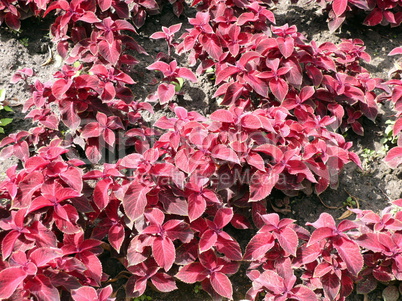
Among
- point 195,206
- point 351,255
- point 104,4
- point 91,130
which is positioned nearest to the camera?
point 351,255

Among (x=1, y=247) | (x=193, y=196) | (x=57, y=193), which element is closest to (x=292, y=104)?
(x=193, y=196)

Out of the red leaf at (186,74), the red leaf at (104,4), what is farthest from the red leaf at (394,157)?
the red leaf at (104,4)

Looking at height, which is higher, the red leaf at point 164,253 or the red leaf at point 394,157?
the red leaf at point 394,157

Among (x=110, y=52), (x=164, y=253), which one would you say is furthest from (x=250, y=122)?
(x=110, y=52)

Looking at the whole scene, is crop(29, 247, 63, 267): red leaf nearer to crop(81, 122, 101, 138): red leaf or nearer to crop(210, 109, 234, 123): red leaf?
crop(81, 122, 101, 138): red leaf

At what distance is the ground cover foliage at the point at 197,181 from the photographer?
79.7 inches

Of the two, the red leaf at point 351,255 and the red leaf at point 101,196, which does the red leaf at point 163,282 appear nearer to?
the red leaf at point 101,196

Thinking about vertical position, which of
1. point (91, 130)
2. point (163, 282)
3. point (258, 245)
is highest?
point (91, 130)

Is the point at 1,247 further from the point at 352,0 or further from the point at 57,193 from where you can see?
the point at 352,0

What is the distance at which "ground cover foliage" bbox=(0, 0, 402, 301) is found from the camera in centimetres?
203

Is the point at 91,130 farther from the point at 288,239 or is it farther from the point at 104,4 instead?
the point at 288,239

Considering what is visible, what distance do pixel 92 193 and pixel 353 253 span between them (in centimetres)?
124

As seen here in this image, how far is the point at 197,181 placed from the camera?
218 cm

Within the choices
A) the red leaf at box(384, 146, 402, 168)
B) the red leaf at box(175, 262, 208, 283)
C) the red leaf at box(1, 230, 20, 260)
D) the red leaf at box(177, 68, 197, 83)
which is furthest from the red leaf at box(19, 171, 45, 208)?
the red leaf at box(384, 146, 402, 168)
